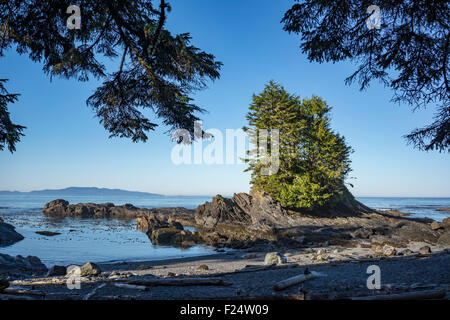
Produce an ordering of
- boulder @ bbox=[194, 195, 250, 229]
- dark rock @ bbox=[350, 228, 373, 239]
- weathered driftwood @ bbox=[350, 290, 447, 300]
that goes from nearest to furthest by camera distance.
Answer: weathered driftwood @ bbox=[350, 290, 447, 300], dark rock @ bbox=[350, 228, 373, 239], boulder @ bbox=[194, 195, 250, 229]

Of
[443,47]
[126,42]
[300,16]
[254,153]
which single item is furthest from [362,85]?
[254,153]

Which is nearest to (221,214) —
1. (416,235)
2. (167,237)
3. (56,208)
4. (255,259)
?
(167,237)

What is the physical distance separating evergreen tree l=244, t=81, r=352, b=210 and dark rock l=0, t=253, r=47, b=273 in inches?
797

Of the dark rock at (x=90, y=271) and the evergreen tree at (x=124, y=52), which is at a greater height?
the evergreen tree at (x=124, y=52)

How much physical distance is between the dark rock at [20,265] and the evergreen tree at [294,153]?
66.5 feet

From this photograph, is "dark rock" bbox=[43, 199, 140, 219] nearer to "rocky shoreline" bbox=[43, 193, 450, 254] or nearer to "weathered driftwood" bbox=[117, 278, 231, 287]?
"rocky shoreline" bbox=[43, 193, 450, 254]

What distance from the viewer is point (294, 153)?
86.7ft

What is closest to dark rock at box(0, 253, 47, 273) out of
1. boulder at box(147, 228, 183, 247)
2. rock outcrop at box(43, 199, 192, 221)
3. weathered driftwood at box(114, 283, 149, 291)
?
weathered driftwood at box(114, 283, 149, 291)

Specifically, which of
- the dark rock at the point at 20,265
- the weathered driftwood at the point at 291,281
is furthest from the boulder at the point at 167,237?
the weathered driftwood at the point at 291,281

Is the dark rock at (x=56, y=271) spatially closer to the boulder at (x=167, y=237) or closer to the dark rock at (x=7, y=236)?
the boulder at (x=167, y=237)

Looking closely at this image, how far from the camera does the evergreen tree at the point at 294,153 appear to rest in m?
26.1

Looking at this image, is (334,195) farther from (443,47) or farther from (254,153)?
(443,47)

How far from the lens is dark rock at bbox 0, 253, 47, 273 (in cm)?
1010

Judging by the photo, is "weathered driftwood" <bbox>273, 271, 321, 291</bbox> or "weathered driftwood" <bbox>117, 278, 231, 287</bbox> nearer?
"weathered driftwood" <bbox>273, 271, 321, 291</bbox>
